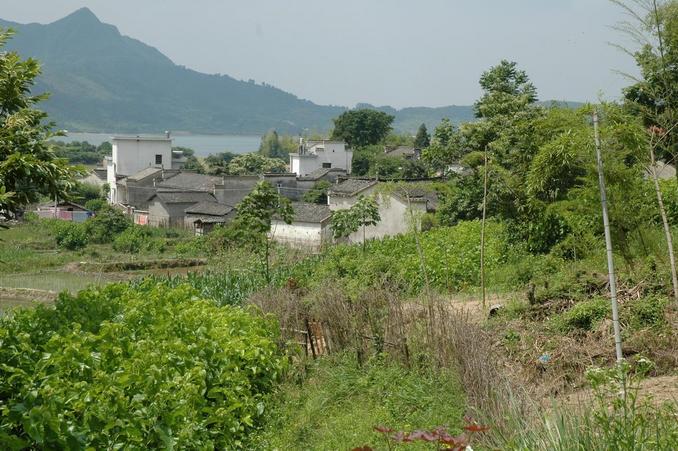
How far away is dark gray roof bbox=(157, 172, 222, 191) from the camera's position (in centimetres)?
5659

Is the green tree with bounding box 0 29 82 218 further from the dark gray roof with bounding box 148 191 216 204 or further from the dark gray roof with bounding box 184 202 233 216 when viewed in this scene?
the dark gray roof with bounding box 148 191 216 204

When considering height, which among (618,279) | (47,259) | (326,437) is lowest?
(47,259)

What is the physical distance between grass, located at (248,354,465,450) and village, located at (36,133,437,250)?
14034 millimetres

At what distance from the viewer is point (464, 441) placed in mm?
4336

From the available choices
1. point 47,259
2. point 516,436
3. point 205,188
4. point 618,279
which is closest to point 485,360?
point 516,436

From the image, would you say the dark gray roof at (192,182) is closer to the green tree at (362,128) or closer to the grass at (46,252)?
the grass at (46,252)

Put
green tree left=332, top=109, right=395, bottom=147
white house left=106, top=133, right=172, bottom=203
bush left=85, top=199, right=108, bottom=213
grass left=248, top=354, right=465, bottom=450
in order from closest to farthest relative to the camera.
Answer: grass left=248, top=354, right=465, bottom=450
bush left=85, top=199, right=108, bottom=213
white house left=106, top=133, right=172, bottom=203
green tree left=332, top=109, right=395, bottom=147

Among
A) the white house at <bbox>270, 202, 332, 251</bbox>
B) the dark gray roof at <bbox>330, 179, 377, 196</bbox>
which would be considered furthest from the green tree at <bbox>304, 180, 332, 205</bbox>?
the white house at <bbox>270, 202, 332, 251</bbox>

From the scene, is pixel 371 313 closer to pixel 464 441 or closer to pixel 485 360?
pixel 485 360

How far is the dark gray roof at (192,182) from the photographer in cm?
5659

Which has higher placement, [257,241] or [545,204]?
[545,204]

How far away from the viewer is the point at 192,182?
5969 cm

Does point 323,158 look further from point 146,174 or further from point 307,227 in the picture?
point 307,227

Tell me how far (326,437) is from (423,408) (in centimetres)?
93
